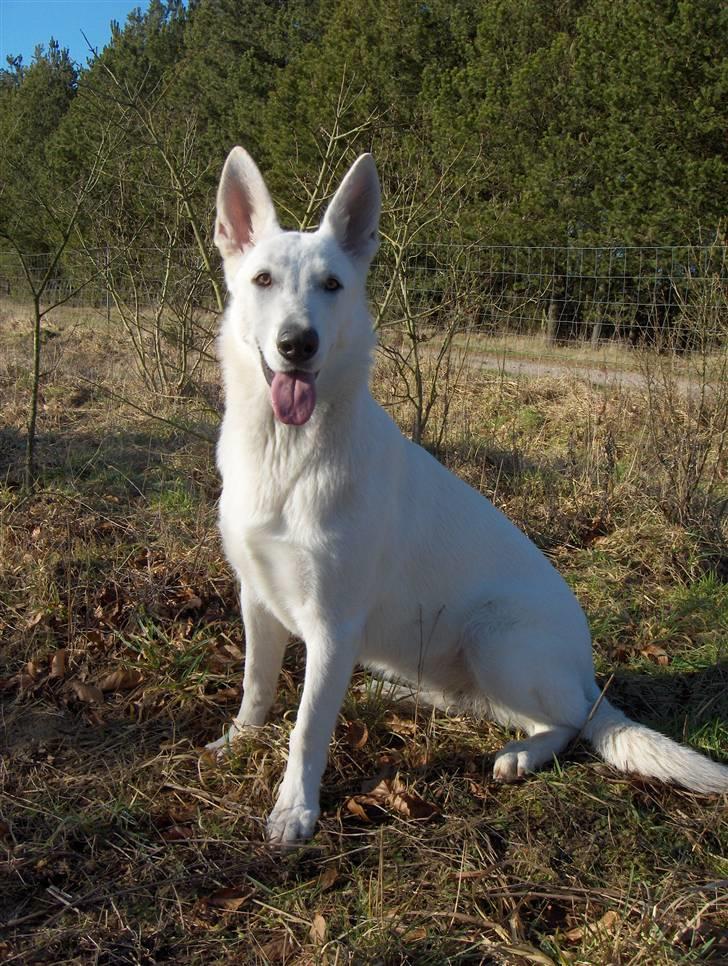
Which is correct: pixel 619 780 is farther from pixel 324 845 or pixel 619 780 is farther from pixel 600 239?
pixel 600 239

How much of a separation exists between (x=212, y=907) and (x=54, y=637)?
1.60m

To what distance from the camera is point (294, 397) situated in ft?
7.59

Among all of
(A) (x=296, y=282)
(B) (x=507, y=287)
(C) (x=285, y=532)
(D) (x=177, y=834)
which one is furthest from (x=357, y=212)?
(B) (x=507, y=287)

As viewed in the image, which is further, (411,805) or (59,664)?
(59,664)

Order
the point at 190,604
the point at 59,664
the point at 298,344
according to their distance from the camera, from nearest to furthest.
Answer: the point at 298,344
the point at 59,664
the point at 190,604

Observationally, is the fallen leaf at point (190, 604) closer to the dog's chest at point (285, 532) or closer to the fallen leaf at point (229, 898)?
the dog's chest at point (285, 532)

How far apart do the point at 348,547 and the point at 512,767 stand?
98 cm

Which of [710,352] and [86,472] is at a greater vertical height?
[710,352]

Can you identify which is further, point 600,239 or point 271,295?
point 600,239

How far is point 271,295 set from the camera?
2.35 metres

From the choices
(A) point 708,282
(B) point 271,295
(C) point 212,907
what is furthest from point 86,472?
(A) point 708,282

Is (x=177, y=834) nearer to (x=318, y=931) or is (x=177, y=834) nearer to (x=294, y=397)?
(x=318, y=931)

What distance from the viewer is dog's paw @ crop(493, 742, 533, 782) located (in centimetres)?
260

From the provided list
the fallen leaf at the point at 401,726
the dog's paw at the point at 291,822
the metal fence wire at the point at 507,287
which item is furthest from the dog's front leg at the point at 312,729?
the metal fence wire at the point at 507,287
